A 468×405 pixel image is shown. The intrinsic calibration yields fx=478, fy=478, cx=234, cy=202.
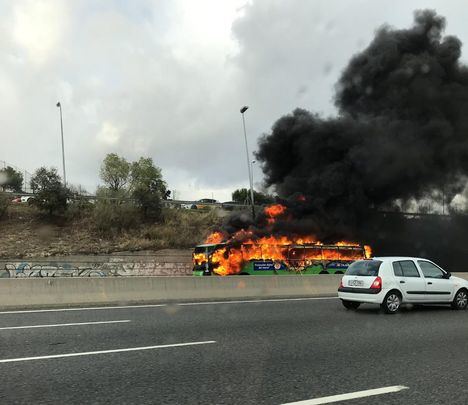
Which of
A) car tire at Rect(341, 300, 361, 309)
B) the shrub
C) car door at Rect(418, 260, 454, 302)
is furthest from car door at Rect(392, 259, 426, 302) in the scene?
the shrub

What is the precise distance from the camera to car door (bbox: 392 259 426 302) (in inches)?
448

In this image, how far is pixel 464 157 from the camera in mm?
38906

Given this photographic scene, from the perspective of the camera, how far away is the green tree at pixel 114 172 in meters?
64.4

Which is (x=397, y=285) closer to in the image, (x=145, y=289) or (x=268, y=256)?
(x=145, y=289)

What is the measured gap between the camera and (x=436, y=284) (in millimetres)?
11859

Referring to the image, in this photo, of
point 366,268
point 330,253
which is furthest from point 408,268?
point 330,253

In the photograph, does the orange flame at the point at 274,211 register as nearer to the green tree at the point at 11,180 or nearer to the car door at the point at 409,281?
the car door at the point at 409,281

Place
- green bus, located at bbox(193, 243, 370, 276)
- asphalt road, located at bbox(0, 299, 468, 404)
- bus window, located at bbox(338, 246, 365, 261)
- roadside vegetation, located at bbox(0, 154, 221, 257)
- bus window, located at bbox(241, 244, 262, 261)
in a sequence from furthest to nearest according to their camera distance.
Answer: roadside vegetation, located at bbox(0, 154, 221, 257), bus window, located at bbox(338, 246, 365, 261), bus window, located at bbox(241, 244, 262, 261), green bus, located at bbox(193, 243, 370, 276), asphalt road, located at bbox(0, 299, 468, 404)

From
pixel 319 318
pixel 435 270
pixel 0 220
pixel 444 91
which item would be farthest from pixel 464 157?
pixel 0 220

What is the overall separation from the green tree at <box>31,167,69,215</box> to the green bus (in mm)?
22274

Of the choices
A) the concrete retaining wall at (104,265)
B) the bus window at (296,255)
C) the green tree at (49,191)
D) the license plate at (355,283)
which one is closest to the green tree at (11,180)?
the green tree at (49,191)

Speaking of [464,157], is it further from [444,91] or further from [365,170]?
[365,170]

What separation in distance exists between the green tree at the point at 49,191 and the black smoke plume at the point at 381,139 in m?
17.8

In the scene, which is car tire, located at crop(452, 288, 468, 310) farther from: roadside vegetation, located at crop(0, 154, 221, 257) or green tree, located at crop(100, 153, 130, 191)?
green tree, located at crop(100, 153, 130, 191)
